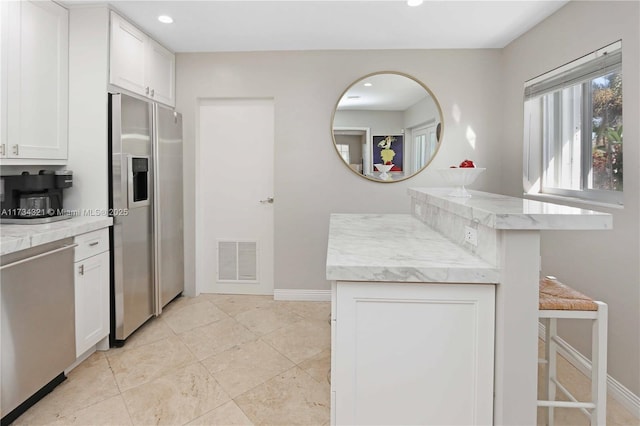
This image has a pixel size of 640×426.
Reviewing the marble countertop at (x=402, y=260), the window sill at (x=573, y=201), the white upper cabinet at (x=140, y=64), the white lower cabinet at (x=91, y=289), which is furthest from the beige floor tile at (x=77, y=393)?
the window sill at (x=573, y=201)

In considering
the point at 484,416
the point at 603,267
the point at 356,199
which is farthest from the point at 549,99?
the point at 484,416

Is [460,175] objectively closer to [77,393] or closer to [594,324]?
[594,324]

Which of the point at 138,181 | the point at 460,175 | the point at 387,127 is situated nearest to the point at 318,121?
the point at 387,127

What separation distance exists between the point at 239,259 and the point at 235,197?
652 mm

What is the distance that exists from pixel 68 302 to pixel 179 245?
1454mm

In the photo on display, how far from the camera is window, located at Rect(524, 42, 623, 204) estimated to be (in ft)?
7.32

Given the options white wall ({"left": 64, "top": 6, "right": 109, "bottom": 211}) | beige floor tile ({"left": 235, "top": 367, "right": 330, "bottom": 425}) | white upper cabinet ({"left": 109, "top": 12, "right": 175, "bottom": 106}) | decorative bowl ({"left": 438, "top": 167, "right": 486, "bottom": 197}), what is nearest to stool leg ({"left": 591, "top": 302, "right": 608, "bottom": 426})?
decorative bowl ({"left": 438, "top": 167, "right": 486, "bottom": 197})

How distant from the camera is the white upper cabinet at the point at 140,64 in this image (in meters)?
2.74

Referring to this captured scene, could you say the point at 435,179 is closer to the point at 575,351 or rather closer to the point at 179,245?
the point at 575,351

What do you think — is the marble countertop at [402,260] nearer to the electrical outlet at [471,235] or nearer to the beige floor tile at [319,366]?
the electrical outlet at [471,235]

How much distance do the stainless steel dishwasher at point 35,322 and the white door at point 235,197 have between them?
1.70 meters

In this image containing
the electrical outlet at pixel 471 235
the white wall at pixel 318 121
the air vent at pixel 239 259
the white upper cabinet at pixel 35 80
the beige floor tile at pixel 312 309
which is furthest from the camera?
the air vent at pixel 239 259

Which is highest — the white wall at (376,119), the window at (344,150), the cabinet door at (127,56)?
the cabinet door at (127,56)

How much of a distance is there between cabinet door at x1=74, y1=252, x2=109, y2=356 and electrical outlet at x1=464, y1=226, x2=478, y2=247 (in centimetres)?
225
